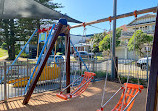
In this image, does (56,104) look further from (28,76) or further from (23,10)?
(23,10)

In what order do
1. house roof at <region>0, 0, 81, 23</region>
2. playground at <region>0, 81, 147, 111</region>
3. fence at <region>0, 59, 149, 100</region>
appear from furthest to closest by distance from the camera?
1. house roof at <region>0, 0, 81, 23</region>
2. fence at <region>0, 59, 149, 100</region>
3. playground at <region>0, 81, 147, 111</region>

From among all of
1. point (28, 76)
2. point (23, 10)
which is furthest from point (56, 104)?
point (23, 10)

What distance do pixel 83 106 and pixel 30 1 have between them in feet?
12.8

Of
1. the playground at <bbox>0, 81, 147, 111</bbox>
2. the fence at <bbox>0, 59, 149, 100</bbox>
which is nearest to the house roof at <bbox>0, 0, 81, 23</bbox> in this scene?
the fence at <bbox>0, 59, 149, 100</bbox>

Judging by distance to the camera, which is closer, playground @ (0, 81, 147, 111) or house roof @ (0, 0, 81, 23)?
playground @ (0, 81, 147, 111)

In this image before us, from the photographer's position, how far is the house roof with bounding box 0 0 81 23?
14.6 feet

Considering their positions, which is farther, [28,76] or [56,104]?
[28,76]

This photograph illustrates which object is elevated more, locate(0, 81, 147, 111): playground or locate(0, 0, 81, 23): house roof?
locate(0, 0, 81, 23): house roof

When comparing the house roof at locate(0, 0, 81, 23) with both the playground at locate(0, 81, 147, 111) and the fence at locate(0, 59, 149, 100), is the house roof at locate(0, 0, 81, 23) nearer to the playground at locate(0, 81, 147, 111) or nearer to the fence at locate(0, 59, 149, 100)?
the fence at locate(0, 59, 149, 100)

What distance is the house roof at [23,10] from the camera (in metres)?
4.46

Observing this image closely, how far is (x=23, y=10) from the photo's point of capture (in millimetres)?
4961

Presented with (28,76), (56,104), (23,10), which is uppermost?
(23,10)

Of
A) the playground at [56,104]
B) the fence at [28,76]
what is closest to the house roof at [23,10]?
the fence at [28,76]

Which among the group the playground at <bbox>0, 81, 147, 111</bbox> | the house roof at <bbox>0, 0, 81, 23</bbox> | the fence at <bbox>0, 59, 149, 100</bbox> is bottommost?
the playground at <bbox>0, 81, 147, 111</bbox>
